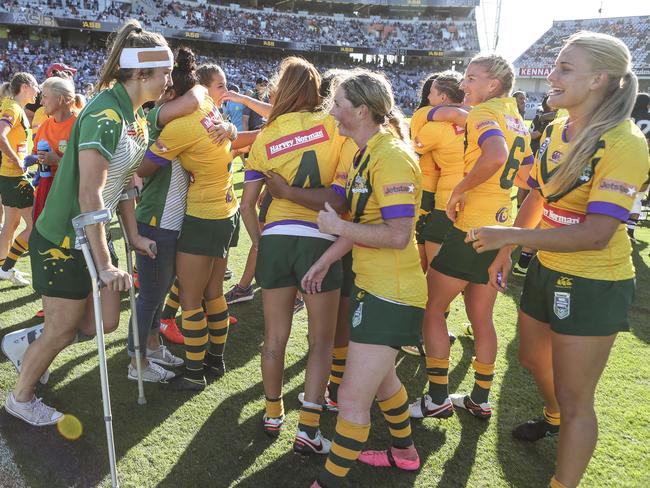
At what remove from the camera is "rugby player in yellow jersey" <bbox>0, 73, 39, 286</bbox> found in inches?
205

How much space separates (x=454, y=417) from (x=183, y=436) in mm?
1767

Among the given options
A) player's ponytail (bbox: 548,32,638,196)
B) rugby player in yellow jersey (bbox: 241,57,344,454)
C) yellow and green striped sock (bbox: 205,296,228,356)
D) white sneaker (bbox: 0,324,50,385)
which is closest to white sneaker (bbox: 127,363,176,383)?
yellow and green striped sock (bbox: 205,296,228,356)

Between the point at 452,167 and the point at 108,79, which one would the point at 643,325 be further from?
the point at 108,79

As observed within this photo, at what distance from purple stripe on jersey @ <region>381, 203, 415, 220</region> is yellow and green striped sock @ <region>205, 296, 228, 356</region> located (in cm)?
197

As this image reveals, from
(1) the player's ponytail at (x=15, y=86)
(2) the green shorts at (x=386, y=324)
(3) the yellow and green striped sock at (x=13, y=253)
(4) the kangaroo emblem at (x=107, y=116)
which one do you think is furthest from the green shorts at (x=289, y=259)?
(1) the player's ponytail at (x=15, y=86)

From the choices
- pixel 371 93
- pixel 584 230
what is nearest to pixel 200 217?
pixel 371 93

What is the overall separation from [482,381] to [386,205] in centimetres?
176

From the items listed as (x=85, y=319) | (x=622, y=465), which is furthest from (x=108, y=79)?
(x=622, y=465)

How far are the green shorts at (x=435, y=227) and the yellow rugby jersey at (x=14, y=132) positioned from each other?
4279 millimetres

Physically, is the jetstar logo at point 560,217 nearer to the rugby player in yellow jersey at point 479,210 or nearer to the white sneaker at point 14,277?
the rugby player in yellow jersey at point 479,210

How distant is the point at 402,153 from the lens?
2.23m

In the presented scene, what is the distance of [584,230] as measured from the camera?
2.01m

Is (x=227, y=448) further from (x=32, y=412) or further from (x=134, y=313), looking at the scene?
(x=32, y=412)

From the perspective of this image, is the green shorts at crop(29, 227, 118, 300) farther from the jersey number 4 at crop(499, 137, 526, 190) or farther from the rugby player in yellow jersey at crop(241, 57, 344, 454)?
the jersey number 4 at crop(499, 137, 526, 190)
